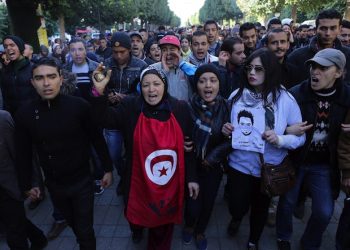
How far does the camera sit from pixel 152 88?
9.43ft

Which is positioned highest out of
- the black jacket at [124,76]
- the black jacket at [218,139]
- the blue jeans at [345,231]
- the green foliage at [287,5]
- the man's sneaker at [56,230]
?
the green foliage at [287,5]

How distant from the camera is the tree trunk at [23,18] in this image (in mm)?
11367

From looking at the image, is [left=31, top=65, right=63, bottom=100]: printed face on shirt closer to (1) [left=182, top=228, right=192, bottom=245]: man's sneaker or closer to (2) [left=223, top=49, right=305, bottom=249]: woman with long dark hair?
(2) [left=223, top=49, right=305, bottom=249]: woman with long dark hair

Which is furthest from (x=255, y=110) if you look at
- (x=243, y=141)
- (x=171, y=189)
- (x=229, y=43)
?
(x=229, y=43)

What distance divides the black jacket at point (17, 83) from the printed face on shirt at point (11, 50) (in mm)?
74

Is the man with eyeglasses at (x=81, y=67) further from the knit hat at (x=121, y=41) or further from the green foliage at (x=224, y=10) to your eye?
the green foliage at (x=224, y=10)

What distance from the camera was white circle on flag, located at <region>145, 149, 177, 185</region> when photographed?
115 inches

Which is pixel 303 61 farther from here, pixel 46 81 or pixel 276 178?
pixel 46 81

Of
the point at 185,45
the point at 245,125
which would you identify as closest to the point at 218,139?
the point at 245,125

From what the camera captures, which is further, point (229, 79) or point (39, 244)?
point (229, 79)

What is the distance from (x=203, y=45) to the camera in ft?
15.0

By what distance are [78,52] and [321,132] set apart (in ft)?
12.0

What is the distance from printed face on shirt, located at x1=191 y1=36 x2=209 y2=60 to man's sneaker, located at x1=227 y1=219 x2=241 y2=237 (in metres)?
2.32

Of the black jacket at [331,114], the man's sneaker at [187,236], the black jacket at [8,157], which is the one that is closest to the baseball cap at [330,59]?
the black jacket at [331,114]
